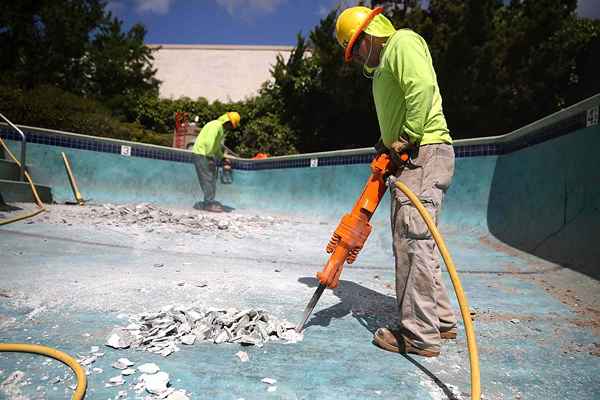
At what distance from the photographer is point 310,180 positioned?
27.0 ft

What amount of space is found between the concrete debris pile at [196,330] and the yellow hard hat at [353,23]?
1494mm

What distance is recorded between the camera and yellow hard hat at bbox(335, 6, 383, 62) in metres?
2.05

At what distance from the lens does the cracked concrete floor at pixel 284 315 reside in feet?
5.06

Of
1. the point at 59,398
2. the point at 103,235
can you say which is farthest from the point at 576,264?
the point at 103,235

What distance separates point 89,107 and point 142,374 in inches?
504

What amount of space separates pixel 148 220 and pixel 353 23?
4457 millimetres

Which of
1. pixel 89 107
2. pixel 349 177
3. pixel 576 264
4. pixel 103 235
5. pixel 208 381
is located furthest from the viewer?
pixel 89 107

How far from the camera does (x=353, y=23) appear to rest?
6.82ft

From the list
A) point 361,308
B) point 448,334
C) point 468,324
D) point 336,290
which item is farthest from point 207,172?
point 468,324

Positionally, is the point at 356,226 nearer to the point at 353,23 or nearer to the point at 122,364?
the point at 353,23

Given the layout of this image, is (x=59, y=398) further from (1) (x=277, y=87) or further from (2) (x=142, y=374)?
(1) (x=277, y=87)

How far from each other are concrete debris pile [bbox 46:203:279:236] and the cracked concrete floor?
0.61m

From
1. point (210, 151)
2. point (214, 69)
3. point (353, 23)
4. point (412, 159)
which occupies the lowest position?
point (412, 159)

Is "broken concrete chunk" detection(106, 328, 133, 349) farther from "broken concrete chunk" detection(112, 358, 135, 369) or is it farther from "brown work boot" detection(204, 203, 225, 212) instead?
"brown work boot" detection(204, 203, 225, 212)
